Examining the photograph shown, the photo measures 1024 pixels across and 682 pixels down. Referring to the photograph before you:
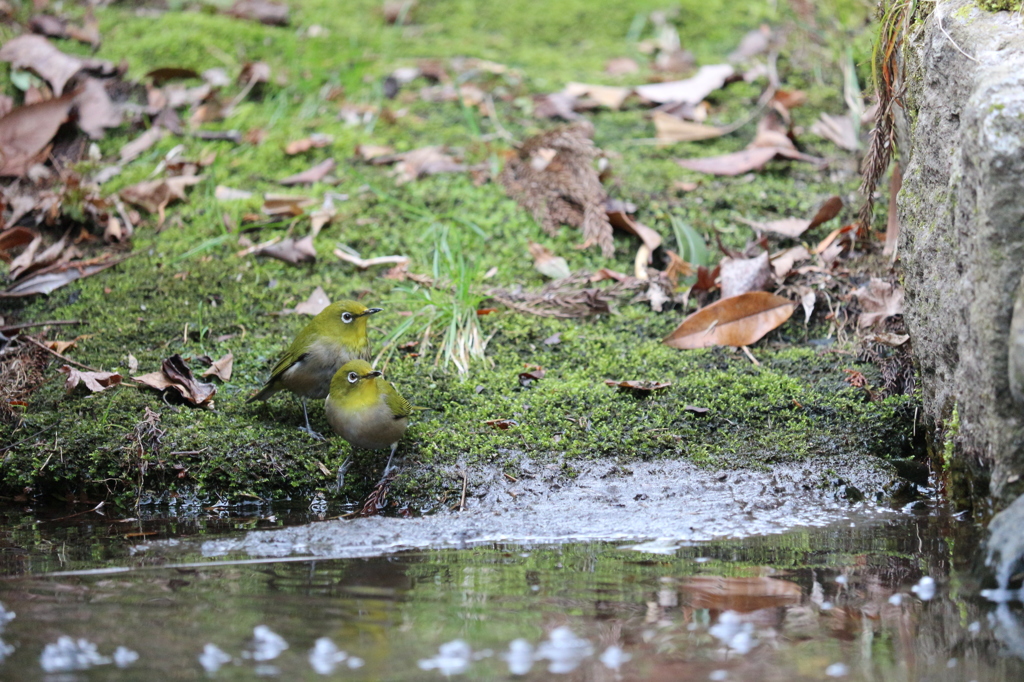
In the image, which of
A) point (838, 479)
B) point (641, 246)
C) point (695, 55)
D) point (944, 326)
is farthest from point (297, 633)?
point (695, 55)

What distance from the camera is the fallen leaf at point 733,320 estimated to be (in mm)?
5219

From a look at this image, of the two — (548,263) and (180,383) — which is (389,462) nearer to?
(180,383)

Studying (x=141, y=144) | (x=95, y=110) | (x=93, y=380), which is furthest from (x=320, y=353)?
(x=95, y=110)

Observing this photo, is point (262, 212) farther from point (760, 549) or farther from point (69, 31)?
point (760, 549)

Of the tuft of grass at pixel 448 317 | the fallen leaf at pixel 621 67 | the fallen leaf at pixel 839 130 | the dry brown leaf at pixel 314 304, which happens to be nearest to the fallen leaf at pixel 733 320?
the tuft of grass at pixel 448 317

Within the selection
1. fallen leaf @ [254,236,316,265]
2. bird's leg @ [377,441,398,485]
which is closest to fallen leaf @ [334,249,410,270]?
fallen leaf @ [254,236,316,265]

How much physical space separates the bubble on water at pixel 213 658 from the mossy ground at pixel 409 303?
1.63 metres

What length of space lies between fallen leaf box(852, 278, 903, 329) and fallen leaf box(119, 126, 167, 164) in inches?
220

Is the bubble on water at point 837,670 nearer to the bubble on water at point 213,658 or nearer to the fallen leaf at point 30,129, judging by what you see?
the bubble on water at point 213,658

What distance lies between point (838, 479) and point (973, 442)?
2.52 feet

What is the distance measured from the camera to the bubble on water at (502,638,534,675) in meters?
2.62

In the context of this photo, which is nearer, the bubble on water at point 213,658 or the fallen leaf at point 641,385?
the bubble on water at point 213,658

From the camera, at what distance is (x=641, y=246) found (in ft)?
20.5

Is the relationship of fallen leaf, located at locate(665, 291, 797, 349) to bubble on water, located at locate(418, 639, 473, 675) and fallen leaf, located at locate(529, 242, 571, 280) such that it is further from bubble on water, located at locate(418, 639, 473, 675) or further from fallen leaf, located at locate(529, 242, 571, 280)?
bubble on water, located at locate(418, 639, 473, 675)
